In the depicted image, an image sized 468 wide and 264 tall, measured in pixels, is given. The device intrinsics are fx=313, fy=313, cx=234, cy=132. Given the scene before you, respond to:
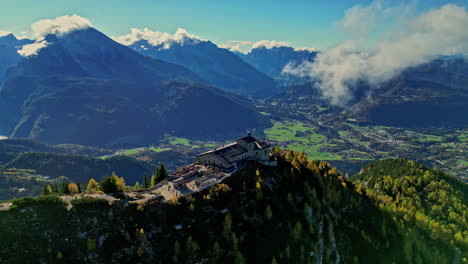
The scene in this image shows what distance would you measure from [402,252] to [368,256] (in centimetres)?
2620

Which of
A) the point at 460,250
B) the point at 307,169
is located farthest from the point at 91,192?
the point at 460,250

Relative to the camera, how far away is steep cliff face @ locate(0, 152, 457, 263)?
7656 cm

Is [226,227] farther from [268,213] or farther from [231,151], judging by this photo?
[231,151]

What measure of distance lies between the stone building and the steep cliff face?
193 inches

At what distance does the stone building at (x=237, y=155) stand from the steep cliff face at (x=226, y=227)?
16.1 ft

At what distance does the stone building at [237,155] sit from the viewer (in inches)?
4887

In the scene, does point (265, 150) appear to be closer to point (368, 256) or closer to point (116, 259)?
point (368, 256)

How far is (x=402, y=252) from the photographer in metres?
147

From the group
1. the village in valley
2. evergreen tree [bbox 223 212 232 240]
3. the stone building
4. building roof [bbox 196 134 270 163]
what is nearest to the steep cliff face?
evergreen tree [bbox 223 212 232 240]

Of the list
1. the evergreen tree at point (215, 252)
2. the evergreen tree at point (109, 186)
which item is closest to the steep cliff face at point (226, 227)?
the evergreen tree at point (215, 252)

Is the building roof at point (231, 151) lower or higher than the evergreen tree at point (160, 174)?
higher

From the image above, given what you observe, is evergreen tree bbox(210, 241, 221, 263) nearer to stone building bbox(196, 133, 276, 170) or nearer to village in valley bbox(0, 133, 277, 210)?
village in valley bbox(0, 133, 277, 210)

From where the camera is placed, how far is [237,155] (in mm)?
127500

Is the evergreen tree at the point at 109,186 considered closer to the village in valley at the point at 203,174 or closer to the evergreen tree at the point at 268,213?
the village in valley at the point at 203,174
